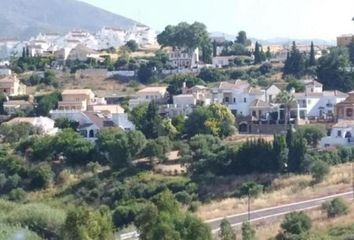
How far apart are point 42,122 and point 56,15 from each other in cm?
13459

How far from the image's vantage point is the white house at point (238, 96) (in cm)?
3481

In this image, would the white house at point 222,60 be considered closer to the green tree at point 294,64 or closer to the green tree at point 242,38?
the green tree at point 294,64

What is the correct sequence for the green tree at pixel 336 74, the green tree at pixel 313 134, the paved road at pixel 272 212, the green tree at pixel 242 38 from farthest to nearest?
1. the green tree at pixel 242 38
2. the green tree at pixel 336 74
3. the green tree at pixel 313 134
4. the paved road at pixel 272 212

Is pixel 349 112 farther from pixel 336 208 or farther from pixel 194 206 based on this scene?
pixel 336 208

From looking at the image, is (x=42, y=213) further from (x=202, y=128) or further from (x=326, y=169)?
(x=202, y=128)

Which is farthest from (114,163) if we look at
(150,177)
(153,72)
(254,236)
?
(153,72)

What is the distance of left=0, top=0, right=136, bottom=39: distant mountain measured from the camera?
15262 centimetres

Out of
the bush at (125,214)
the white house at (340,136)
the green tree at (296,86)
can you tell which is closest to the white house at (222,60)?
the green tree at (296,86)

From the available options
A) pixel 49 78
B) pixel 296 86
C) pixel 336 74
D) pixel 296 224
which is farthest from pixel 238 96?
pixel 296 224

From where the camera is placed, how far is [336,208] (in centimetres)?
2075

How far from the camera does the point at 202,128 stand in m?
30.9

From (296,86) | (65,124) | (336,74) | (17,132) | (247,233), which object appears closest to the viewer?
(247,233)

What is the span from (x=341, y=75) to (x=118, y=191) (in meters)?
13.2

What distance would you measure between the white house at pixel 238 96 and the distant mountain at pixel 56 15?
361ft
